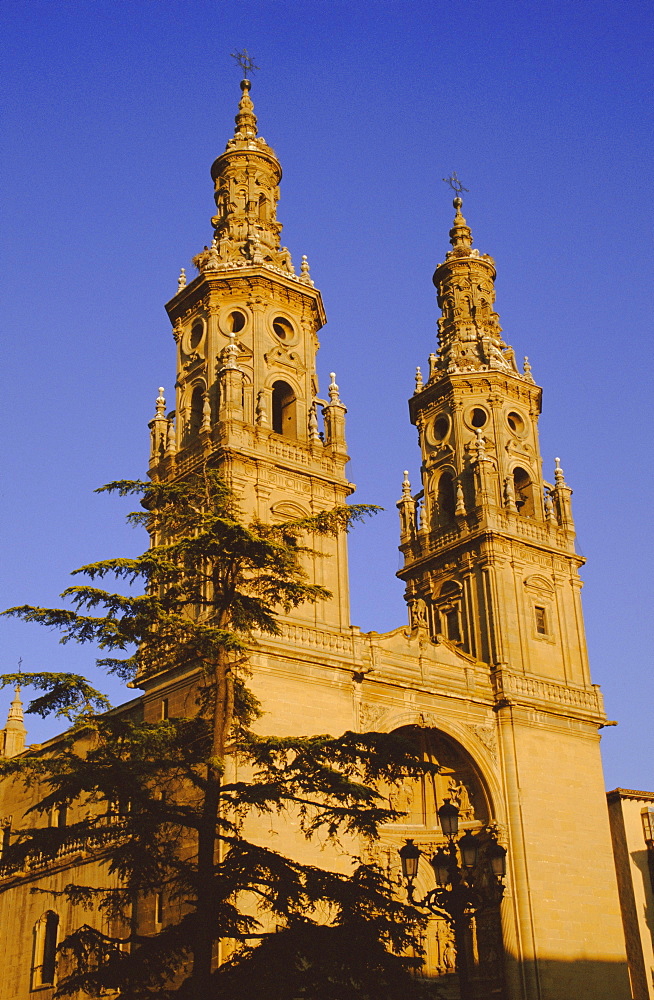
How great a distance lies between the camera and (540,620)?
151 ft

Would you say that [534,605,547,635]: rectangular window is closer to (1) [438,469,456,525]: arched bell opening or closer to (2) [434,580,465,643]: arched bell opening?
(2) [434,580,465,643]: arched bell opening

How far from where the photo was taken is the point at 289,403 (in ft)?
143

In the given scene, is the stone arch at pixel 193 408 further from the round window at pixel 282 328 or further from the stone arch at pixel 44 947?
the stone arch at pixel 44 947

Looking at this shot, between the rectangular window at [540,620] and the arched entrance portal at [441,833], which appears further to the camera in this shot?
the rectangular window at [540,620]

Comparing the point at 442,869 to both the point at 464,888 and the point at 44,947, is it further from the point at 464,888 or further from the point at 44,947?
the point at 44,947

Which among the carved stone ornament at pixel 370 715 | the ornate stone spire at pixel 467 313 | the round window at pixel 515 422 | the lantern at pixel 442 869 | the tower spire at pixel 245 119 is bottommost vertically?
the lantern at pixel 442 869

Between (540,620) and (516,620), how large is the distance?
180 centimetres

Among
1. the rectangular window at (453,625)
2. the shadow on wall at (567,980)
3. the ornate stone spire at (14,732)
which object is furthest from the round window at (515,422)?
the ornate stone spire at (14,732)

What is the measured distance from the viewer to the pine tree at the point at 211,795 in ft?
64.3

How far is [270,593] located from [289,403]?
779 inches

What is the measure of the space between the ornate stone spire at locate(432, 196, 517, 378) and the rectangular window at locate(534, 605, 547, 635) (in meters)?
10.8

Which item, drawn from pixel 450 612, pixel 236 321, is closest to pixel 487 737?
pixel 450 612

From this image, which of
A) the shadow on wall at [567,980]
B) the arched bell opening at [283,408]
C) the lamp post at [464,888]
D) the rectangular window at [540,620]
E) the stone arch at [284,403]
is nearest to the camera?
the lamp post at [464,888]

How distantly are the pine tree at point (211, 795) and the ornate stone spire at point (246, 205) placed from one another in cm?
2230
